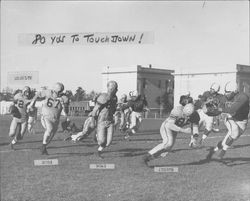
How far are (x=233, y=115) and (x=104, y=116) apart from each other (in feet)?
6.96

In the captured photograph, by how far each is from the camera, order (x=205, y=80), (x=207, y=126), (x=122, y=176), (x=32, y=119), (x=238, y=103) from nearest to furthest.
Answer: (x=122, y=176), (x=238, y=103), (x=205, y=80), (x=207, y=126), (x=32, y=119)

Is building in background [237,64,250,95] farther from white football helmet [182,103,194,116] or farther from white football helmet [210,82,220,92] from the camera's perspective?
white football helmet [182,103,194,116]

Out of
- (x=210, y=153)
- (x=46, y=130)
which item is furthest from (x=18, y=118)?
(x=210, y=153)

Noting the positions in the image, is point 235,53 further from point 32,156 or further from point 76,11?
point 32,156

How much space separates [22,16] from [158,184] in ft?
10.4

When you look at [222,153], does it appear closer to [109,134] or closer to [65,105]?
[109,134]

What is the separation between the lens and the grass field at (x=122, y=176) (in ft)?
19.8

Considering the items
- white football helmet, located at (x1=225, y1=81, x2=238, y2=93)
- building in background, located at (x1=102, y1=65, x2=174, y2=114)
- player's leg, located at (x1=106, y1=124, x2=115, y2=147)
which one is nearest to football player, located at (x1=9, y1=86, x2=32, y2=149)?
player's leg, located at (x1=106, y1=124, x2=115, y2=147)

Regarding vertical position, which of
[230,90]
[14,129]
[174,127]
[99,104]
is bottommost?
[14,129]

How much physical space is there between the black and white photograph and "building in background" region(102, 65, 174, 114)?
2cm

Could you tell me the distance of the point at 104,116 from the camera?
25.1 ft

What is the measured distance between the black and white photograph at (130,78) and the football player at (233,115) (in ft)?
0.06

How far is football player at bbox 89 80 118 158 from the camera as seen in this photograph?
24.1 ft

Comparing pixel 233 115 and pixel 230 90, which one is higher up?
pixel 230 90
